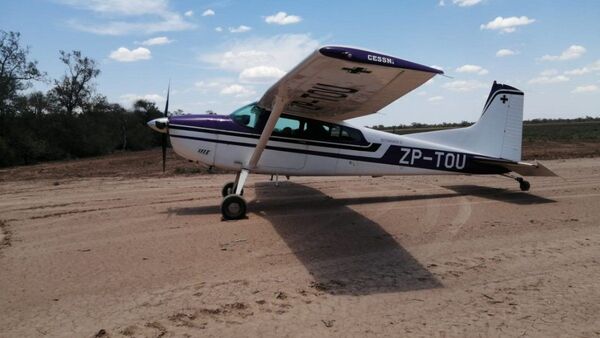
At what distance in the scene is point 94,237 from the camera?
6215 mm

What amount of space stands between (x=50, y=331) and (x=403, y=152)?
7.66 metres

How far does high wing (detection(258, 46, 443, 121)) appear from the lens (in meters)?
4.68

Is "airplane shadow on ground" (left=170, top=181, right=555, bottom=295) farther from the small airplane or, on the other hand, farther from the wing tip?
the wing tip

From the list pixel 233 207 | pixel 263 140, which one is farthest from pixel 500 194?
pixel 233 207

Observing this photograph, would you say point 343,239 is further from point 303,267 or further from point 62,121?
point 62,121

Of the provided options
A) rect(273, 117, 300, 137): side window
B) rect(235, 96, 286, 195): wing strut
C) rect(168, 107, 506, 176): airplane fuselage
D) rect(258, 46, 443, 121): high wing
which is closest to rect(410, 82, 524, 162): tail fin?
rect(168, 107, 506, 176): airplane fuselage

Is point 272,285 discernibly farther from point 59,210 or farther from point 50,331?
point 59,210

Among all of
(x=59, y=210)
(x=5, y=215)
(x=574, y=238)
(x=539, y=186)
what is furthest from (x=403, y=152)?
(x=5, y=215)

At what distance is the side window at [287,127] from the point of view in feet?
28.2

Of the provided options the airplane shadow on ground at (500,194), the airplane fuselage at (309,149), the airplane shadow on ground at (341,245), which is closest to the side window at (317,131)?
the airplane fuselage at (309,149)

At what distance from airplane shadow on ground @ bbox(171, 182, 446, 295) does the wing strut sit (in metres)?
0.71

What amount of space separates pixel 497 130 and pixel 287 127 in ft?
18.1

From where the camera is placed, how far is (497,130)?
10.2m

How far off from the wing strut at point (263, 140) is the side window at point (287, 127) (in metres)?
0.57
